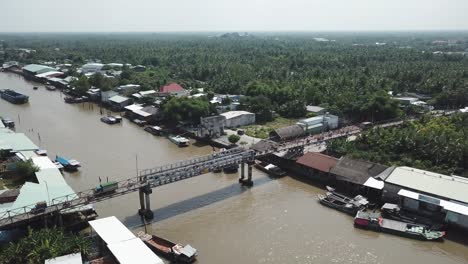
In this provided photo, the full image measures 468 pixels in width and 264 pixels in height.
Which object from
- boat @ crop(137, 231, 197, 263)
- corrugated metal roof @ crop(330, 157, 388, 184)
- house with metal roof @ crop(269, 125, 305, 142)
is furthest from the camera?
house with metal roof @ crop(269, 125, 305, 142)

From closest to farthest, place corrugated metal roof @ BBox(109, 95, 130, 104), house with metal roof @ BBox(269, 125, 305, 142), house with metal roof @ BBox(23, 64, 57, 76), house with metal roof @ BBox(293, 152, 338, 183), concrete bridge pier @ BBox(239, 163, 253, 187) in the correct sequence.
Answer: concrete bridge pier @ BBox(239, 163, 253, 187)
house with metal roof @ BBox(293, 152, 338, 183)
house with metal roof @ BBox(269, 125, 305, 142)
corrugated metal roof @ BBox(109, 95, 130, 104)
house with metal roof @ BBox(23, 64, 57, 76)

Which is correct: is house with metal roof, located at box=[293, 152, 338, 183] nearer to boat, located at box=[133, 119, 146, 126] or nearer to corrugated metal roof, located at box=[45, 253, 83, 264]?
corrugated metal roof, located at box=[45, 253, 83, 264]

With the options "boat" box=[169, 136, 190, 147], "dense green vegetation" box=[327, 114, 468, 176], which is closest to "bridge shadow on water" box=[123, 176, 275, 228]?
"dense green vegetation" box=[327, 114, 468, 176]

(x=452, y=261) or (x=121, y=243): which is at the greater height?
(x=121, y=243)

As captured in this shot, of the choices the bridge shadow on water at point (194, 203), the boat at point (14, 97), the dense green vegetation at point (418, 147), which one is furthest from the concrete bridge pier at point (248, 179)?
the boat at point (14, 97)

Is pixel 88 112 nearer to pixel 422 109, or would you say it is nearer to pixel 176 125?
pixel 176 125

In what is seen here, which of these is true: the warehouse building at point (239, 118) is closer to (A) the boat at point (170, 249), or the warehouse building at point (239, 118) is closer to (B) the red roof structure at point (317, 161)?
(B) the red roof structure at point (317, 161)

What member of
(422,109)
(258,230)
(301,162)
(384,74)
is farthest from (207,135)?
(384,74)
